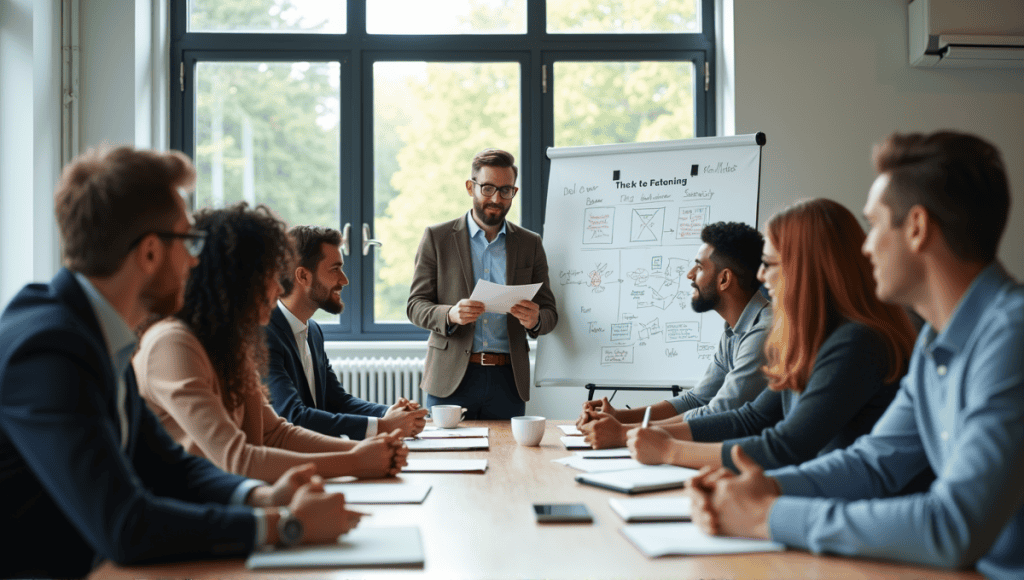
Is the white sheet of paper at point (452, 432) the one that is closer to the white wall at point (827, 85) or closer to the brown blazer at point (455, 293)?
the brown blazer at point (455, 293)

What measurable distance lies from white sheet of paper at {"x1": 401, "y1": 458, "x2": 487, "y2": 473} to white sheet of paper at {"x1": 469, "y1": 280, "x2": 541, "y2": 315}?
3.59 ft

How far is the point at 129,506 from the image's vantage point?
3.24 feet

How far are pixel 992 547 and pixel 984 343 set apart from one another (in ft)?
0.87

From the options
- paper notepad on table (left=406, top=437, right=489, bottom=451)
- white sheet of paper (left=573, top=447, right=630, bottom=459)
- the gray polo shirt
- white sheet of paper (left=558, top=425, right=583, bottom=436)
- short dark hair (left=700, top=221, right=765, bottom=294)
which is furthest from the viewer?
short dark hair (left=700, top=221, right=765, bottom=294)

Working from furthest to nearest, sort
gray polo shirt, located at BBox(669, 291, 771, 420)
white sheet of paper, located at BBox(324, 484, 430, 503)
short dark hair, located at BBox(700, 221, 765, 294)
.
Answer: short dark hair, located at BBox(700, 221, 765, 294), gray polo shirt, located at BBox(669, 291, 771, 420), white sheet of paper, located at BBox(324, 484, 430, 503)

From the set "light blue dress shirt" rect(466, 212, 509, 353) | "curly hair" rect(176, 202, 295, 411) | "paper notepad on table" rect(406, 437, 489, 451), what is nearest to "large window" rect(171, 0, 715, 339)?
"light blue dress shirt" rect(466, 212, 509, 353)

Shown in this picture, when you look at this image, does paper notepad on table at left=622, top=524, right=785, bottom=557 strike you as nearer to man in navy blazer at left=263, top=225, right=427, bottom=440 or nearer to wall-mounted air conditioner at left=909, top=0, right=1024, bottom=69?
man in navy blazer at left=263, top=225, right=427, bottom=440

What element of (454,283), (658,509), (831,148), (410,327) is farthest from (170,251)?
(831,148)

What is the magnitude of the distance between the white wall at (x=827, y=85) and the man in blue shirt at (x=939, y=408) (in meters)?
2.99

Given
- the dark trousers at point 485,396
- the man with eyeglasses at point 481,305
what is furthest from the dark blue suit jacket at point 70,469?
the dark trousers at point 485,396

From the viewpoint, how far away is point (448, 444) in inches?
82.1

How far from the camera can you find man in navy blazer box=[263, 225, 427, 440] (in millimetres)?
2184

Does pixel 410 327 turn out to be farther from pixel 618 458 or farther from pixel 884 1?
pixel 884 1

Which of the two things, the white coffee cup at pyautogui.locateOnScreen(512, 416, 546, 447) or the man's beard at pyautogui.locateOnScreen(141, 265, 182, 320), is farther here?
the white coffee cup at pyautogui.locateOnScreen(512, 416, 546, 447)
